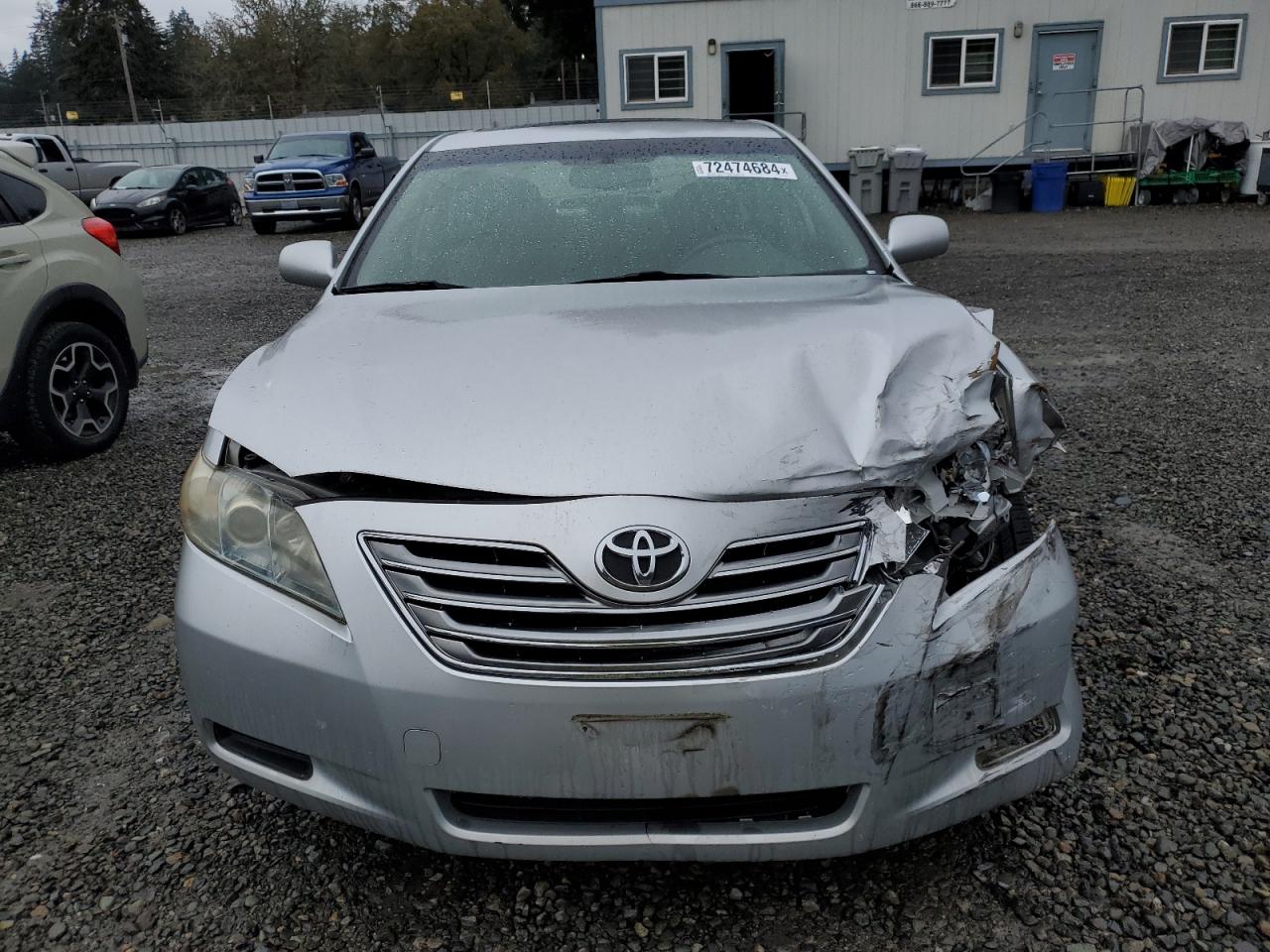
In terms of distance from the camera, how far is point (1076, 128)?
1838cm

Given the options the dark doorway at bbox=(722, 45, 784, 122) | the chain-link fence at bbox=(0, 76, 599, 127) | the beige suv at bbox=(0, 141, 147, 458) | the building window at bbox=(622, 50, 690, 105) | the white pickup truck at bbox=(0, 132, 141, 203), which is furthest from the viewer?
the chain-link fence at bbox=(0, 76, 599, 127)

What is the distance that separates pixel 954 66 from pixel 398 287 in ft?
57.9

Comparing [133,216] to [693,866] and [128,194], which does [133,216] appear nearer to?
[128,194]

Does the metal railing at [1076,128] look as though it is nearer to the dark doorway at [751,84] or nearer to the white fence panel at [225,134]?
the dark doorway at [751,84]

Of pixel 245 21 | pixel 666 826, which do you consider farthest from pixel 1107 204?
pixel 245 21

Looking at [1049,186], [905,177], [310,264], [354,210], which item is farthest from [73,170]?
[310,264]

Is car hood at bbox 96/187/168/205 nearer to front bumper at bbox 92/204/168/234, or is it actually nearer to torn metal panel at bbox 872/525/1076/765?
front bumper at bbox 92/204/168/234

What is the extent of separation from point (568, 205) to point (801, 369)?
4.87ft

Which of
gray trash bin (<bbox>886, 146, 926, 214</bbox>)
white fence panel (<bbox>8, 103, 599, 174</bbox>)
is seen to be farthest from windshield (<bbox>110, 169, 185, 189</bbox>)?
gray trash bin (<bbox>886, 146, 926, 214</bbox>)

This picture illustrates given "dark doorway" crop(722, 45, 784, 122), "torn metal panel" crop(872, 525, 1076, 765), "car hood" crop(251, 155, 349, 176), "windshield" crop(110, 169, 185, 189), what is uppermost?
"dark doorway" crop(722, 45, 784, 122)

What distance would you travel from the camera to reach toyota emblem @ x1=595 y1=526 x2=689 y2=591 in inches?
69.3

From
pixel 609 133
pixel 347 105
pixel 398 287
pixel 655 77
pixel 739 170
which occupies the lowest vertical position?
pixel 398 287

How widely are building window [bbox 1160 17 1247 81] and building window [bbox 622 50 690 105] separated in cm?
835

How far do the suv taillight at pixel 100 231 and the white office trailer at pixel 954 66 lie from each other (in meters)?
14.0
